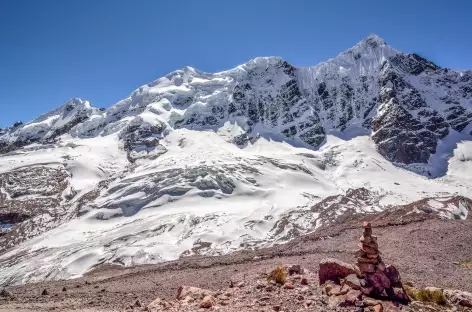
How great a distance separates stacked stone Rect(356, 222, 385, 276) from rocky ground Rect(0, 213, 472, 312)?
4.53 feet

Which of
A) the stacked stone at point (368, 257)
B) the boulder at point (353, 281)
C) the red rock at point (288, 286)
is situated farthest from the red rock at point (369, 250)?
the red rock at point (288, 286)

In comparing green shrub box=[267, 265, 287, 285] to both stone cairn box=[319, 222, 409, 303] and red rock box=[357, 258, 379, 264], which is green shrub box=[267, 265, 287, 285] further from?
red rock box=[357, 258, 379, 264]

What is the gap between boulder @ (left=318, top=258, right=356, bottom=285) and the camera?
1425 cm

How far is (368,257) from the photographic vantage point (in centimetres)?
1429

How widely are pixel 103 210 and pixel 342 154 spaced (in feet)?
267

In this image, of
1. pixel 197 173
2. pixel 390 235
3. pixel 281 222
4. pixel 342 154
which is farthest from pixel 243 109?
pixel 390 235

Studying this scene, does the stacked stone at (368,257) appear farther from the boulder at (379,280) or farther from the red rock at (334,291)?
the red rock at (334,291)

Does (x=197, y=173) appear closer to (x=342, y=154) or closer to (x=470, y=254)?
(x=342, y=154)

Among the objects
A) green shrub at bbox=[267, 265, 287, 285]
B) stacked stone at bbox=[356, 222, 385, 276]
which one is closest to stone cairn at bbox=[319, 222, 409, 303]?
stacked stone at bbox=[356, 222, 385, 276]

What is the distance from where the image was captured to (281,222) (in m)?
65.8

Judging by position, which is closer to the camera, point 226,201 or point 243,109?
point 226,201

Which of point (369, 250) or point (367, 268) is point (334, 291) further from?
point (369, 250)

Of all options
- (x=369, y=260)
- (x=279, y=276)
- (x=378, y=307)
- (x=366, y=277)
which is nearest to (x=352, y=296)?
(x=378, y=307)

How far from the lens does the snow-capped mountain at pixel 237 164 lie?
62.8 metres
